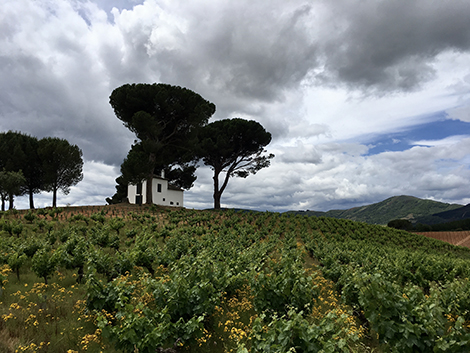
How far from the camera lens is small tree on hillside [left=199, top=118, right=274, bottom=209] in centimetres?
4394

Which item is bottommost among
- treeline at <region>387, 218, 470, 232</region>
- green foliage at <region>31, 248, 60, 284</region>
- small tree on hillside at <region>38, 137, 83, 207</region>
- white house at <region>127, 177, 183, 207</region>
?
treeline at <region>387, 218, 470, 232</region>

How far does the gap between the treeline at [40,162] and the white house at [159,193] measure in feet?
28.2

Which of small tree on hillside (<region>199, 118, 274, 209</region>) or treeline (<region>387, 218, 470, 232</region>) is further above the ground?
small tree on hillside (<region>199, 118, 274, 209</region>)

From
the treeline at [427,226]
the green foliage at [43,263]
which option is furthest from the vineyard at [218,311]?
the treeline at [427,226]

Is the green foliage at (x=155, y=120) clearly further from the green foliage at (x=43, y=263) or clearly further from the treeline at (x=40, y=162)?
the green foliage at (x=43, y=263)

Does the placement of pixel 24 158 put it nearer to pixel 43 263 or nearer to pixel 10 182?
pixel 10 182

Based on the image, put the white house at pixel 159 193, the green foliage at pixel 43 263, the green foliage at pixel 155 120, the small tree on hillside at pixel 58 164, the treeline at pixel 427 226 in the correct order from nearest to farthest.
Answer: the green foliage at pixel 43 263 → the green foliage at pixel 155 120 → the small tree on hillside at pixel 58 164 → the white house at pixel 159 193 → the treeline at pixel 427 226

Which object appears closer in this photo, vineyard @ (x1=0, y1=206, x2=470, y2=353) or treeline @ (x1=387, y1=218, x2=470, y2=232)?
vineyard @ (x1=0, y1=206, x2=470, y2=353)

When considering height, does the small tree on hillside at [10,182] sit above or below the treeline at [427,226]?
above

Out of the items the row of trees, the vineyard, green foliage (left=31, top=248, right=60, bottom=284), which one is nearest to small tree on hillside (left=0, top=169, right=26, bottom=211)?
the row of trees

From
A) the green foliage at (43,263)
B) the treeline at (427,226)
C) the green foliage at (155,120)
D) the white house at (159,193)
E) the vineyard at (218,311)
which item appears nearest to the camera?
the vineyard at (218,311)

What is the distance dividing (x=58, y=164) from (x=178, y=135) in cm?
1845

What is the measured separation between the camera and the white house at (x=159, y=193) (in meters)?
43.1

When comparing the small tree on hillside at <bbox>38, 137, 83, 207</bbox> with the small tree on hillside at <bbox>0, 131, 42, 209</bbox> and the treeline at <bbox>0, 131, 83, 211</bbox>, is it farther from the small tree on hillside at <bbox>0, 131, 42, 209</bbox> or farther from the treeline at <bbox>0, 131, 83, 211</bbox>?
the small tree on hillside at <bbox>0, 131, 42, 209</bbox>
